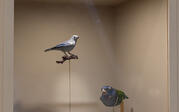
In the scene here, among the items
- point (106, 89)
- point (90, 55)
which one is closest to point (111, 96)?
point (106, 89)

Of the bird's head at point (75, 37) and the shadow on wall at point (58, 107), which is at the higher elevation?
the bird's head at point (75, 37)

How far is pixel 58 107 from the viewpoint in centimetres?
85

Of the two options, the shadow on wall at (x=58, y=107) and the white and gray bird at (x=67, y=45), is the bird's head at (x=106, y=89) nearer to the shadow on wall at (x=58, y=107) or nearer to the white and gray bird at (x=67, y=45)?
the shadow on wall at (x=58, y=107)

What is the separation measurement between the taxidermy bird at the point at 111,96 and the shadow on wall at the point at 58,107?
33 millimetres

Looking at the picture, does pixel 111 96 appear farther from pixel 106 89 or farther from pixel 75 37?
pixel 75 37

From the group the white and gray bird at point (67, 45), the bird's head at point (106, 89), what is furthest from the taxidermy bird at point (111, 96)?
the white and gray bird at point (67, 45)

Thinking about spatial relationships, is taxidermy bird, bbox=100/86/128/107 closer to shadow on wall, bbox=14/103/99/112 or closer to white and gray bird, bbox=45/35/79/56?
shadow on wall, bbox=14/103/99/112

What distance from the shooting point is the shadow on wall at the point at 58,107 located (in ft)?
2.68

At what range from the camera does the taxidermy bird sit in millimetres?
889

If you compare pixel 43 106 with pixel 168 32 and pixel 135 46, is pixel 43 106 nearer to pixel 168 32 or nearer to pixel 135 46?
pixel 135 46

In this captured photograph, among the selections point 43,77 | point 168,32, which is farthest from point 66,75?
point 168,32

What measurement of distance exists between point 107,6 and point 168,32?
0.21 metres

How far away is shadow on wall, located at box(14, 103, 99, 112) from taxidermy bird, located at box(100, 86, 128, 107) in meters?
0.03

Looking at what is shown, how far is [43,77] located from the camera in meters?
0.84
